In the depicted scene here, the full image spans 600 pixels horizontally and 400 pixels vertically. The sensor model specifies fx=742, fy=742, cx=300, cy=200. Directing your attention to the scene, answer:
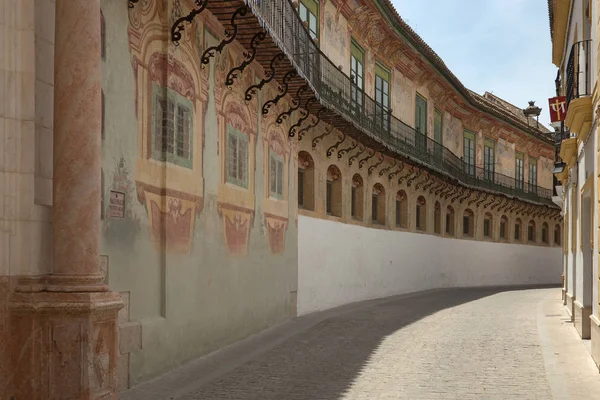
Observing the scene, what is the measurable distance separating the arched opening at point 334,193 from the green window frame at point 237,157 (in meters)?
7.43

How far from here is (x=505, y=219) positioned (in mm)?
38844

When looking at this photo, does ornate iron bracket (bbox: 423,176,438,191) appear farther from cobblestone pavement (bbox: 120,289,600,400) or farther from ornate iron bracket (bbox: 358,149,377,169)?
cobblestone pavement (bbox: 120,289,600,400)

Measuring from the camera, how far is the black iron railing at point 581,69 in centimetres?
1180

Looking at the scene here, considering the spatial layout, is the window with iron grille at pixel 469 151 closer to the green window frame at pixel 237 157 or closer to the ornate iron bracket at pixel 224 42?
the green window frame at pixel 237 157

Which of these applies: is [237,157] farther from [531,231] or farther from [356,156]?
[531,231]

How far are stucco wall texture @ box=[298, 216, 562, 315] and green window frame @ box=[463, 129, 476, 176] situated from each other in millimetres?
3415

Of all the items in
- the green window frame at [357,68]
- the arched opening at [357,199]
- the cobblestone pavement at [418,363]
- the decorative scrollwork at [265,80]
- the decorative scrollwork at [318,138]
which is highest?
the green window frame at [357,68]

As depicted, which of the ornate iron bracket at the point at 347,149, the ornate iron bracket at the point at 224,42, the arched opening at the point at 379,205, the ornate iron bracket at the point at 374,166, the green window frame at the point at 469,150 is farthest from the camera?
the green window frame at the point at 469,150

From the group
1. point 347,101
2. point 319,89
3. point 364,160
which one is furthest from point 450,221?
point 319,89

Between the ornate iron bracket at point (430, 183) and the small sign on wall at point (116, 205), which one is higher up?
the ornate iron bracket at point (430, 183)

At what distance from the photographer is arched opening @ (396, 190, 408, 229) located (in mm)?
25812

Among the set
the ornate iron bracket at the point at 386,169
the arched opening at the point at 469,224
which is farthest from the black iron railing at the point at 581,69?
the arched opening at the point at 469,224

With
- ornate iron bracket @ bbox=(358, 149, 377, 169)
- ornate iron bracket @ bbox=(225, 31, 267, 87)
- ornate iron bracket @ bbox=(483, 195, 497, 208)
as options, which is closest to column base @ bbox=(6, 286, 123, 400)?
ornate iron bracket @ bbox=(225, 31, 267, 87)

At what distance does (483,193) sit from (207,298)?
A: 86.2 ft
